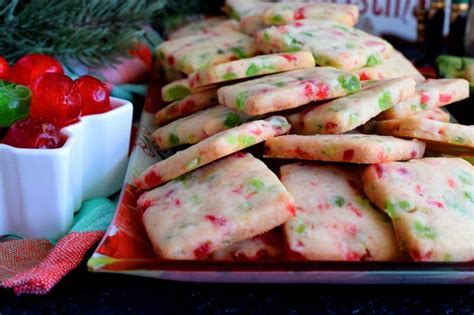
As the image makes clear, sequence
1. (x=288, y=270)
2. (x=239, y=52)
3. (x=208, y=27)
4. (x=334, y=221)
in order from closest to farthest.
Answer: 1. (x=288, y=270)
2. (x=334, y=221)
3. (x=239, y=52)
4. (x=208, y=27)

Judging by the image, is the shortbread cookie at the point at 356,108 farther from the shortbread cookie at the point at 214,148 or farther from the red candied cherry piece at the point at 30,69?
the red candied cherry piece at the point at 30,69

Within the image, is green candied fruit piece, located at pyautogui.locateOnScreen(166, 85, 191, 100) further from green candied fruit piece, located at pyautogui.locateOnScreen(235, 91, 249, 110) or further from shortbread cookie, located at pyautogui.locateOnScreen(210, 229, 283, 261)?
shortbread cookie, located at pyautogui.locateOnScreen(210, 229, 283, 261)

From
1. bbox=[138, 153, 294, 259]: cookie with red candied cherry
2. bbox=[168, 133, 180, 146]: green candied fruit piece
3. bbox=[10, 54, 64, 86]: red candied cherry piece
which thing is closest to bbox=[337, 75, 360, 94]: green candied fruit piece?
bbox=[138, 153, 294, 259]: cookie with red candied cherry

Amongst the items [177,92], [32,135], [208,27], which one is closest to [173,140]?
[177,92]

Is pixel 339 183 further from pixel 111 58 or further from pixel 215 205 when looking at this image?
pixel 111 58

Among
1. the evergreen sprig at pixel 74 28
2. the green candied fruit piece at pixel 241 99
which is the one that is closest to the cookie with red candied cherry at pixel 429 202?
the green candied fruit piece at pixel 241 99

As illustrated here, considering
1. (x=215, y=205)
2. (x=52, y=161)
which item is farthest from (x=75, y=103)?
(x=215, y=205)

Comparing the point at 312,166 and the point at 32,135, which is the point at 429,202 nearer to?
the point at 312,166
